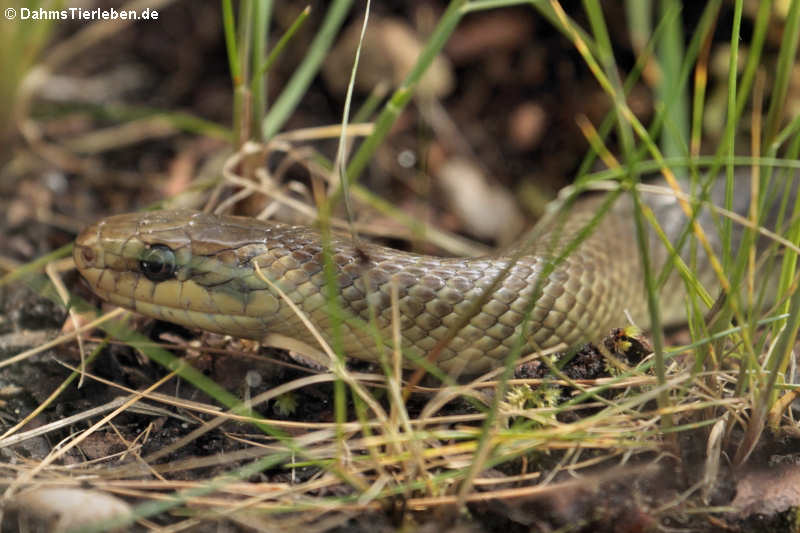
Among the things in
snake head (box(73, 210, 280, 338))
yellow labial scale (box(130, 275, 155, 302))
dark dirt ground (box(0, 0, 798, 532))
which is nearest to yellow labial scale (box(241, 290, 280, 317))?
snake head (box(73, 210, 280, 338))

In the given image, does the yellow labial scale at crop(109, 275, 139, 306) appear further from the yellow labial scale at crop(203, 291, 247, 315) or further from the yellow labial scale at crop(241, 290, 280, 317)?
the yellow labial scale at crop(241, 290, 280, 317)

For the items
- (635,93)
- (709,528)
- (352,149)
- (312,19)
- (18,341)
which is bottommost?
(709,528)

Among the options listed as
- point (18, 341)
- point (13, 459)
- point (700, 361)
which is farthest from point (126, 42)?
point (700, 361)

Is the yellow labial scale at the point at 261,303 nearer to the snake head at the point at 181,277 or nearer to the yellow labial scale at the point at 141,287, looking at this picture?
the snake head at the point at 181,277

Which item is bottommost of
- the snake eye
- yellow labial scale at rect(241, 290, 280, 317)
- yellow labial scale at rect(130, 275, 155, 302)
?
yellow labial scale at rect(241, 290, 280, 317)

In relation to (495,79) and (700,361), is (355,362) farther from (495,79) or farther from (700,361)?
(495,79)

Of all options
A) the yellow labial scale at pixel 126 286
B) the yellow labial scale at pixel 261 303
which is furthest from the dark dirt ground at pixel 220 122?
Answer: the yellow labial scale at pixel 261 303

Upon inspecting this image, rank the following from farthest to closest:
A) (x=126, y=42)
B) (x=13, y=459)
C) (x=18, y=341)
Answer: (x=126, y=42), (x=18, y=341), (x=13, y=459)

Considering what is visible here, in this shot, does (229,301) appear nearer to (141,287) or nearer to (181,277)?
(181,277)

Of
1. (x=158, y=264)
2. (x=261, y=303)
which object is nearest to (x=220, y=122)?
(x=158, y=264)
